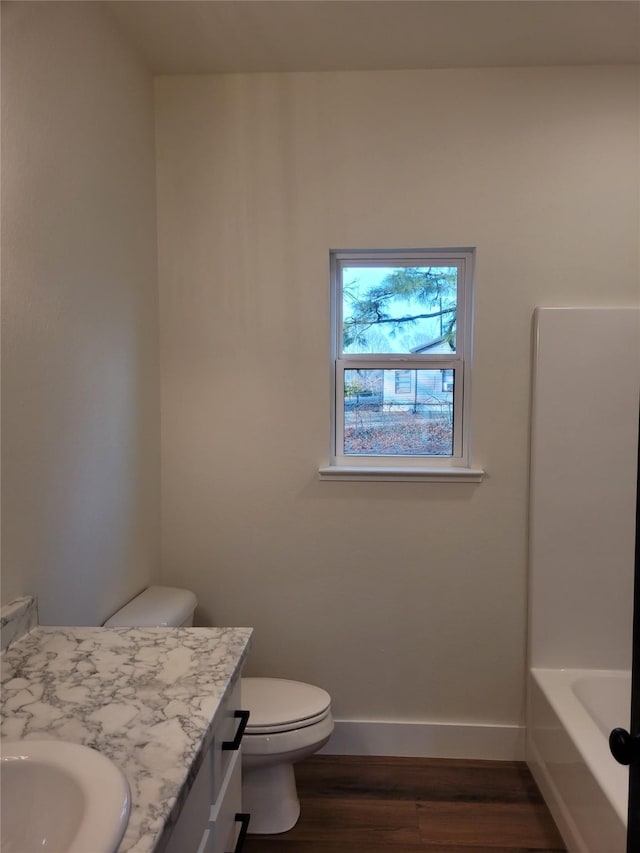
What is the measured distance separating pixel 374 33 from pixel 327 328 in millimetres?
1009

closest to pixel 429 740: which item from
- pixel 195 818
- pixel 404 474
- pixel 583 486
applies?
pixel 404 474

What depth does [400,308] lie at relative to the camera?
8.10ft

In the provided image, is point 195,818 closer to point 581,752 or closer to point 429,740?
point 581,752

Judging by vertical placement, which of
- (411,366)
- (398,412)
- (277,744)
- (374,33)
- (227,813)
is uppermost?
(374,33)

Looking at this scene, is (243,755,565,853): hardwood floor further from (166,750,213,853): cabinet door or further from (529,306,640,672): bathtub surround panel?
(166,750,213,853): cabinet door

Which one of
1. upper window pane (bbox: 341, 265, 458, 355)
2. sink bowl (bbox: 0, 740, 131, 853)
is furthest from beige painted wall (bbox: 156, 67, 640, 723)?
sink bowl (bbox: 0, 740, 131, 853)

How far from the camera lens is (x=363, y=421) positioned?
2506mm

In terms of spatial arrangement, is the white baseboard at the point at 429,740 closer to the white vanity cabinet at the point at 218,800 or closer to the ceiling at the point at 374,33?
the white vanity cabinet at the point at 218,800

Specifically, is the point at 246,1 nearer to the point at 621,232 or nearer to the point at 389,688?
the point at 621,232

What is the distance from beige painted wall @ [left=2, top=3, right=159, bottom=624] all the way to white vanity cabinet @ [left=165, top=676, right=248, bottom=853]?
1.93ft

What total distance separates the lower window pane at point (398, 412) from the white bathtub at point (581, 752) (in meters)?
0.98

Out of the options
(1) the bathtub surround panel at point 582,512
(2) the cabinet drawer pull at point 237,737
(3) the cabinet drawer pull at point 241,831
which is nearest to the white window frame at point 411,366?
(1) the bathtub surround panel at point 582,512

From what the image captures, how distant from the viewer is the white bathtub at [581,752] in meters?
1.67

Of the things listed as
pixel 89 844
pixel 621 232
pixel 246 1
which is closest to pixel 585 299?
pixel 621 232
